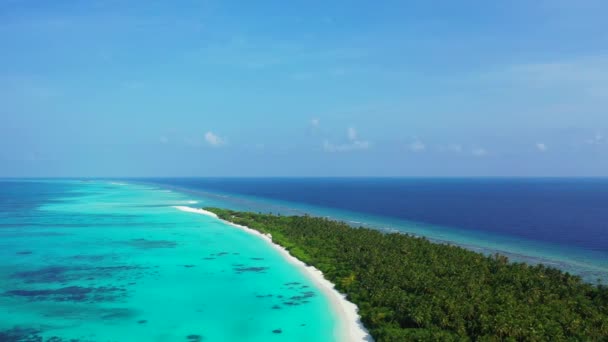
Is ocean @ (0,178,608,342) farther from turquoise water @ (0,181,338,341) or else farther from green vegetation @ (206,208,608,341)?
green vegetation @ (206,208,608,341)

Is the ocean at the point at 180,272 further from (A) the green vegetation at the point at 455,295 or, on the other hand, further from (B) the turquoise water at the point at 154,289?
(A) the green vegetation at the point at 455,295

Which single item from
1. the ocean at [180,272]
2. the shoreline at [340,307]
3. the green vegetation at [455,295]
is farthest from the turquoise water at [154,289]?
the green vegetation at [455,295]

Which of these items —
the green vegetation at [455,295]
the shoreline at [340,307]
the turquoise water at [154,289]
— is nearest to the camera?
the green vegetation at [455,295]

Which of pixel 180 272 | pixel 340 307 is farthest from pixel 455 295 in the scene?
pixel 180 272

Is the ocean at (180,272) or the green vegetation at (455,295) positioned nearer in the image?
the green vegetation at (455,295)

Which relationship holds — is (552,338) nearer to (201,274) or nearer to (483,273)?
(483,273)

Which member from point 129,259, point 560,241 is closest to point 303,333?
point 129,259

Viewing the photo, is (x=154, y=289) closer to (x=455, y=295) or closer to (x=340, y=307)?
(x=340, y=307)

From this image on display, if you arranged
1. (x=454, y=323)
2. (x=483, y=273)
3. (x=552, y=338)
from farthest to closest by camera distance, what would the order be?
(x=483, y=273)
(x=454, y=323)
(x=552, y=338)
